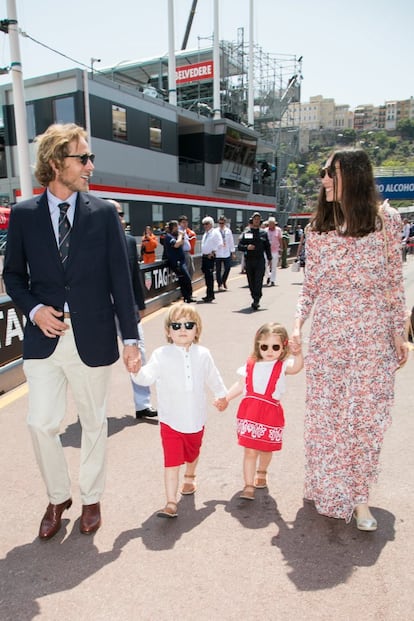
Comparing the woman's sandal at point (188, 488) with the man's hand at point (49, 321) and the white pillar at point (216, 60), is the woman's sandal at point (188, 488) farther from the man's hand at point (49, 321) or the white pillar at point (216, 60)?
the white pillar at point (216, 60)

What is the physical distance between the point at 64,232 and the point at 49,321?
0.51m

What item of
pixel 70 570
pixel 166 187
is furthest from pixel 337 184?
pixel 166 187

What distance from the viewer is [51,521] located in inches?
112

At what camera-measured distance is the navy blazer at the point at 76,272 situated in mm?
2713

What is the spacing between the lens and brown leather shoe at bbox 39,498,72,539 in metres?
2.82

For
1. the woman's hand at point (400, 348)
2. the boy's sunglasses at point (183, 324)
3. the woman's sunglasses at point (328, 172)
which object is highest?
the woman's sunglasses at point (328, 172)

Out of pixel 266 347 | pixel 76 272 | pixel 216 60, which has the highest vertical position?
pixel 216 60

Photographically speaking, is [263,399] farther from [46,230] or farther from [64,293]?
[46,230]

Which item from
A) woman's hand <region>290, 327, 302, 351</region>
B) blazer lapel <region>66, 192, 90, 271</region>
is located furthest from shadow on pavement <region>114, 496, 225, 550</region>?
blazer lapel <region>66, 192, 90, 271</region>

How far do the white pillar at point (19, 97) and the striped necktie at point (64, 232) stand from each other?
31.0ft

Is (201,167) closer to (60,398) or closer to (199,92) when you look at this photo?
(199,92)

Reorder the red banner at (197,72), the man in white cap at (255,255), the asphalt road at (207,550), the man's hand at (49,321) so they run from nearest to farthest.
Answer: the asphalt road at (207,550)
the man's hand at (49,321)
the man in white cap at (255,255)
the red banner at (197,72)

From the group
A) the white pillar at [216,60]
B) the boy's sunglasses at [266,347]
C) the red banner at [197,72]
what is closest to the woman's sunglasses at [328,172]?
the boy's sunglasses at [266,347]

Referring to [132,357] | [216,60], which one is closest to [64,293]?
[132,357]
